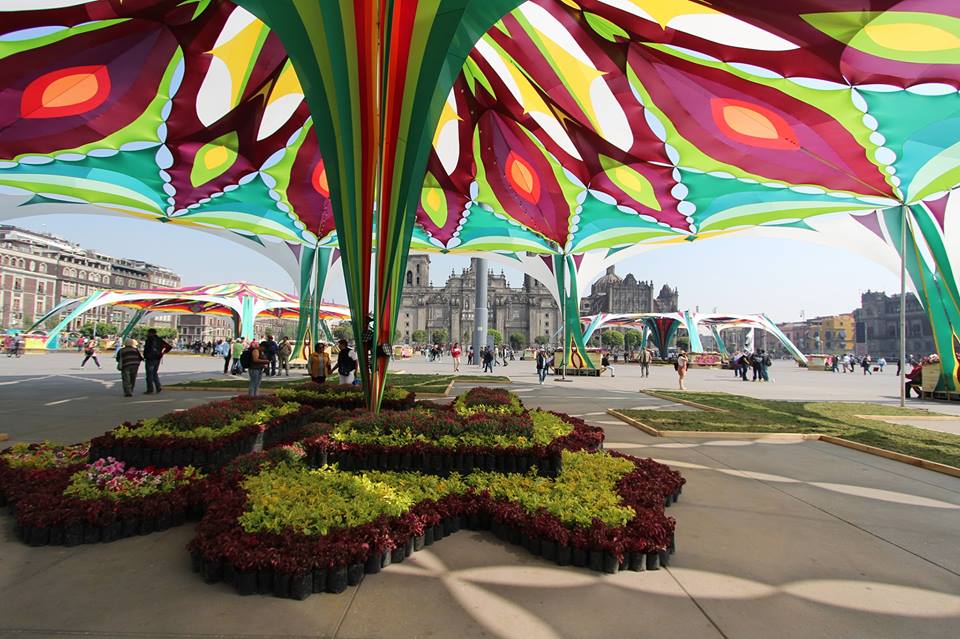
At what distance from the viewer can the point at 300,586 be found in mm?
3047

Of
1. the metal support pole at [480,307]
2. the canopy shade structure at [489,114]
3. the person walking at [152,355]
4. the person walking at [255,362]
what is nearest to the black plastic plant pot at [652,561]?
the canopy shade structure at [489,114]

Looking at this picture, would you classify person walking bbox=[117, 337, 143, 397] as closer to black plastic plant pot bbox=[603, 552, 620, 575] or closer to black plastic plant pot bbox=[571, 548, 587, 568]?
black plastic plant pot bbox=[571, 548, 587, 568]

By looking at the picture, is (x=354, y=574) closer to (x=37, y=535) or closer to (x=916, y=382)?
(x=37, y=535)

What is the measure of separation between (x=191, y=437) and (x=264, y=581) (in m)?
3.30

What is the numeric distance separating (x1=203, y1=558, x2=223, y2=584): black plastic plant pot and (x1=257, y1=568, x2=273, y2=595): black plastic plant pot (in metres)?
0.34

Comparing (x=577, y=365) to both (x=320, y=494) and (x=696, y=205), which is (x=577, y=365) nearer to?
(x=696, y=205)

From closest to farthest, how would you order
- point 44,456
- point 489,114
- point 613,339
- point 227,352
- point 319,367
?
1. point 44,456
2. point 319,367
3. point 489,114
4. point 227,352
5. point 613,339

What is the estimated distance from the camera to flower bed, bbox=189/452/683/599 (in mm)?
3209

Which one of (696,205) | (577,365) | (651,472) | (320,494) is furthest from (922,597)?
(577,365)

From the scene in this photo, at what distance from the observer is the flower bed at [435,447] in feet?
17.8

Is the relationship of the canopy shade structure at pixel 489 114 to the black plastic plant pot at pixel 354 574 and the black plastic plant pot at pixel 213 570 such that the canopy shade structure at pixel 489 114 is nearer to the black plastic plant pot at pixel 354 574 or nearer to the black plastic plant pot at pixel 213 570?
the black plastic plant pot at pixel 213 570

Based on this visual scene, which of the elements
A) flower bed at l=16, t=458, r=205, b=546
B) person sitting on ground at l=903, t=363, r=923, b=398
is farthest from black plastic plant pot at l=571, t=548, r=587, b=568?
person sitting on ground at l=903, t=363, r=923, b=398

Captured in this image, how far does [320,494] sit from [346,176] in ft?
15.8

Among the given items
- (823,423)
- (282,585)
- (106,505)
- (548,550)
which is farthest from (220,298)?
(548,550)
